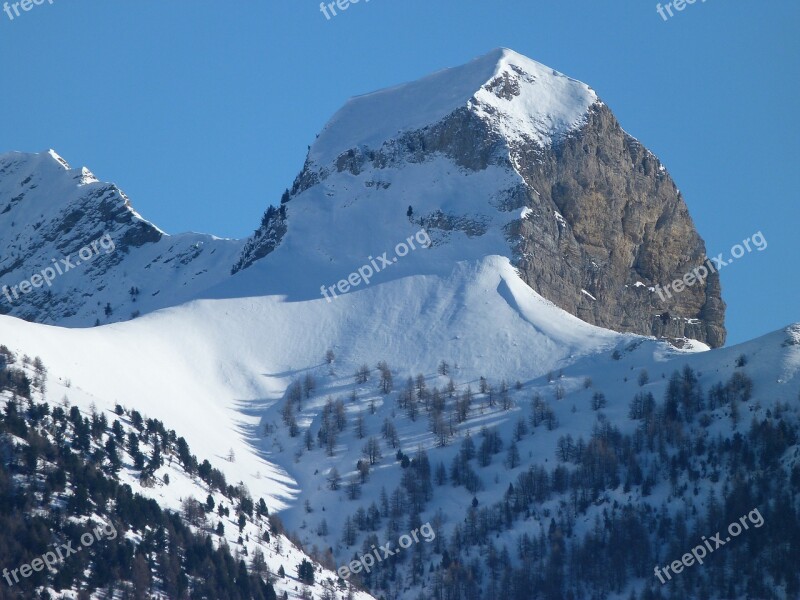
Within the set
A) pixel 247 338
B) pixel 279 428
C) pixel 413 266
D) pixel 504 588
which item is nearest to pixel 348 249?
pixel 413 266

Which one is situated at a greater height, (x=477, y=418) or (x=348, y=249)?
(x=348, y=249)

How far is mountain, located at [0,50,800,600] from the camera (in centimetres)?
13300

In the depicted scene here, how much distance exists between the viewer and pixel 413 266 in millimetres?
190750

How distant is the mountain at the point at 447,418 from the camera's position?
133000mm

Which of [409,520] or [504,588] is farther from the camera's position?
[409,520]

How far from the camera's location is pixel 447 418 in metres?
158

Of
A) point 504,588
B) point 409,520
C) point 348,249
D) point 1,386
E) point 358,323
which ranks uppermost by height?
point 348,249

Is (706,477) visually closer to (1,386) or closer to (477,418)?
(477,418)

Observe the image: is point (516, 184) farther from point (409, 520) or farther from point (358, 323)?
point (409, 520)

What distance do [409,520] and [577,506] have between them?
1365 centimetres

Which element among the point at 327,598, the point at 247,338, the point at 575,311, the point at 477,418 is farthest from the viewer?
the point at 575,311

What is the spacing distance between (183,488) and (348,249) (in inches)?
2523

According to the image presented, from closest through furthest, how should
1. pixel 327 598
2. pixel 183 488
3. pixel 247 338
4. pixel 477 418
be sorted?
pixel 327 598 → pixel 183 488 → pixel 477 418 → pixel 247 338

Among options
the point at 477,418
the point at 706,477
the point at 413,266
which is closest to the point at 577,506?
the point at 706,477
